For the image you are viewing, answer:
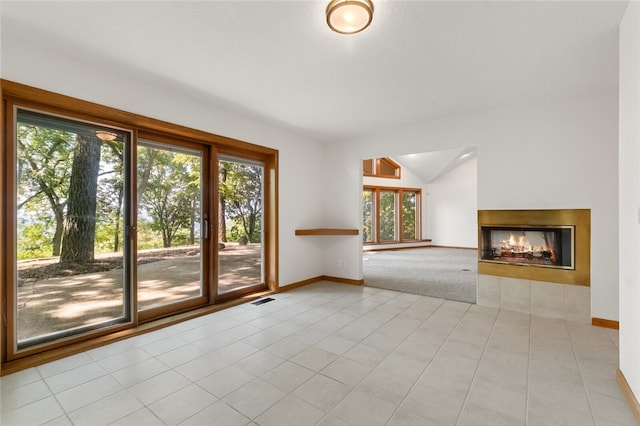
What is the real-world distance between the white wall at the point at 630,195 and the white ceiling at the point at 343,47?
26 centimetres

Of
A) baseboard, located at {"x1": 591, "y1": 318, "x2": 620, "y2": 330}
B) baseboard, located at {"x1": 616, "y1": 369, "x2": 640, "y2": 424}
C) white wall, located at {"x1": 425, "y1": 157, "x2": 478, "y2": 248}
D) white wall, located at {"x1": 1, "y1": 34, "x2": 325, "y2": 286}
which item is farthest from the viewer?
white wall, located at {"x1": 425, "y1": 157, "x2": 478, "y2": 248}

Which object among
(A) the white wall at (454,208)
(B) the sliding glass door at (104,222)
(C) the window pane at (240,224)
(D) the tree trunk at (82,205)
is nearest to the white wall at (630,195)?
(B) the sliding glass door at (104,222)

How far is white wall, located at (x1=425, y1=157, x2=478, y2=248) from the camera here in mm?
9477

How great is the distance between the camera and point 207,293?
139 inches

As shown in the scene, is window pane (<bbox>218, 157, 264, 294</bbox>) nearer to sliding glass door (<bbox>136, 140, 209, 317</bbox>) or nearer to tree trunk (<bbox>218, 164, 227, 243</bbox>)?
Result: tree trunk (<bbox>218, 164, 227, 243</bbox>)

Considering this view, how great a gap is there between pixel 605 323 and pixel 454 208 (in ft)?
23.8

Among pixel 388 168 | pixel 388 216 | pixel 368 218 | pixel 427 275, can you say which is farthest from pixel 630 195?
pixel 388 168

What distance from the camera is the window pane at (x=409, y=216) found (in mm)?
10070

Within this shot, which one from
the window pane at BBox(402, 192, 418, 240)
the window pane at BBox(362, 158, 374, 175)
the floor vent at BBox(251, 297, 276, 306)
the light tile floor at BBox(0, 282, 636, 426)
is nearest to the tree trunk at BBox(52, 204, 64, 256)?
the light tile floor at BBox(0, 282, 636, 426)

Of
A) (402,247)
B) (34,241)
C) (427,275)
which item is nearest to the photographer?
(34,241)

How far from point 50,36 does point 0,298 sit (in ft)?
6.61

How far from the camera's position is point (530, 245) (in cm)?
336

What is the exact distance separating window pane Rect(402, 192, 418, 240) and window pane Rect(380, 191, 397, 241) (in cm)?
39

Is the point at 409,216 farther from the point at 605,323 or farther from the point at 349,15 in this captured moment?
the point at 349,15
